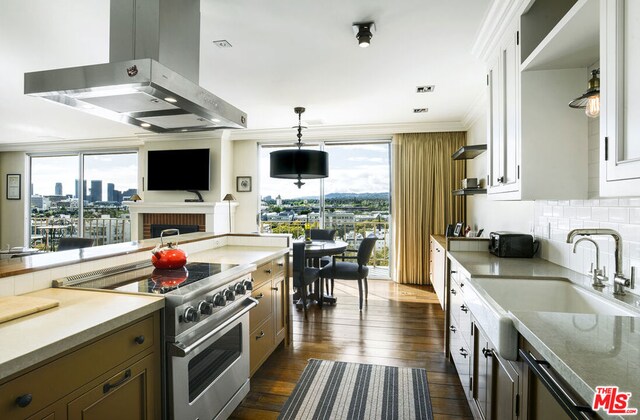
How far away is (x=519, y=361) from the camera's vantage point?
3.99ft

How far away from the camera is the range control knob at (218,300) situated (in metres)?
1.74

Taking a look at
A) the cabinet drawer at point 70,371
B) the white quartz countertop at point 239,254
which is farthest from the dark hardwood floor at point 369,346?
the cabinet drawer at point 70,371

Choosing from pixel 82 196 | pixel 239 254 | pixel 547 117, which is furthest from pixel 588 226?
pixel 82 196

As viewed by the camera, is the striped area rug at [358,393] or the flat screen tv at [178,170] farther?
the flat screen tv at [178,170]

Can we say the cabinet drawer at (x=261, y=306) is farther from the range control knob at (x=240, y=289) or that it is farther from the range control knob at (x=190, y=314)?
the range control knob at (x=190, y=314)

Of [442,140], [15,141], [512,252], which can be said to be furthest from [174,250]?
[15,141]

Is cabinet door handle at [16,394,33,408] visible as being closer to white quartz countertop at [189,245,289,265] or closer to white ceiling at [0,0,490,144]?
white quartz countertop at [189,245,289,265]

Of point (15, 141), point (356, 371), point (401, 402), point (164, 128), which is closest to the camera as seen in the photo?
point (401, 402)

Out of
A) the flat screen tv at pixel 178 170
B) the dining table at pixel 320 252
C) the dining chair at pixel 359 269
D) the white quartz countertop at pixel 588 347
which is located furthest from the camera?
the flat screen tv at pixel 178 170

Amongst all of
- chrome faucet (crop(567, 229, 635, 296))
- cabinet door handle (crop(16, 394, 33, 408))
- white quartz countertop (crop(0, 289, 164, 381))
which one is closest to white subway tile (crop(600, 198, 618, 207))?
chrome faucet (crop(567, 229, 635, 296))

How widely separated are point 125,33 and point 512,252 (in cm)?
284

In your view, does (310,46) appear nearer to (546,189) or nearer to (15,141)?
(546,189)

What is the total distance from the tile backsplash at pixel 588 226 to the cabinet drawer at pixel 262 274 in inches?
75.9

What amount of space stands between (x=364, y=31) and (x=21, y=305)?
7.97 ft
